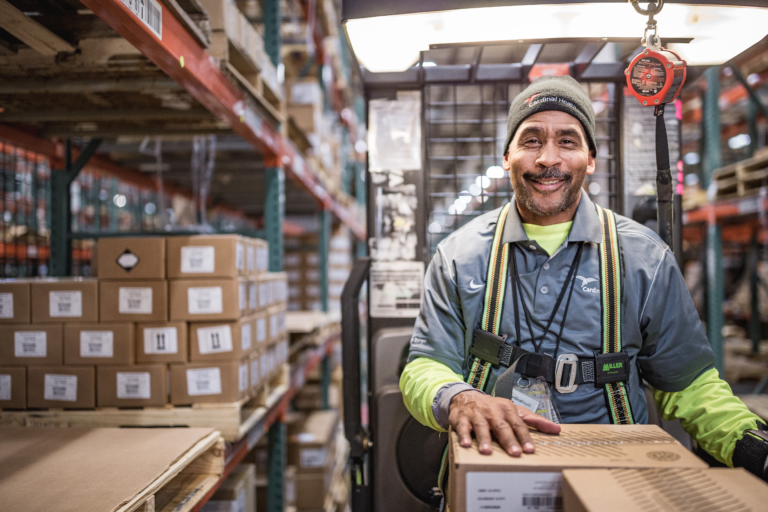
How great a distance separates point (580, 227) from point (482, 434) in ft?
2.57

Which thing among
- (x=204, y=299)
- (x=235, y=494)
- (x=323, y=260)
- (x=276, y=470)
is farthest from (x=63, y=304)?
(x=323, y=260)

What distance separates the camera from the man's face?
4.77 feet

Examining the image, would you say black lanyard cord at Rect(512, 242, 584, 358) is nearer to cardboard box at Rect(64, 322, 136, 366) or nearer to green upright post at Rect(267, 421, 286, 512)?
cardboard box at Rect(64, 322, 136, 366)

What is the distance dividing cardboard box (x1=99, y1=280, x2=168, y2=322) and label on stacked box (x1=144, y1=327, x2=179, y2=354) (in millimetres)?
48

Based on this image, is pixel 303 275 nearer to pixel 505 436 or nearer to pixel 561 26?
pixel 561 26

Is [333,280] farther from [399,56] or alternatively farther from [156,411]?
[399,56]

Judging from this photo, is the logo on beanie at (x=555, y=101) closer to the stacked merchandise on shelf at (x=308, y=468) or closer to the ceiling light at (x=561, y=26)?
the ceiling light at (x=561, y=26)

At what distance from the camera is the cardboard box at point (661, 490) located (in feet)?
2.55

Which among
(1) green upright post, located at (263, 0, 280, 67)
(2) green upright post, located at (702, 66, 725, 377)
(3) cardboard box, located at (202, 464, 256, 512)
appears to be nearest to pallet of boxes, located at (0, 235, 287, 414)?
(3) cardboard box, located at (202, 464, 256, 512)

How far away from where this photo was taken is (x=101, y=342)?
2.00 meters

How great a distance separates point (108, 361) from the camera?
200cm

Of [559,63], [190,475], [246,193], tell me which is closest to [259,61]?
[559,63]

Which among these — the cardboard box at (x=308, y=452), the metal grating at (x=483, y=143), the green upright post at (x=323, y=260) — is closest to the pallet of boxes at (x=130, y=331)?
the metal grating at (x=483, y=143)

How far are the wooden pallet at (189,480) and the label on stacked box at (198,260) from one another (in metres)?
0.70
